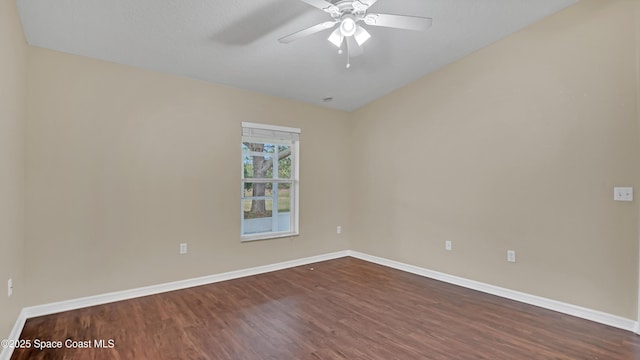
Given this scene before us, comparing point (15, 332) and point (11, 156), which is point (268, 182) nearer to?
point (11, 156)

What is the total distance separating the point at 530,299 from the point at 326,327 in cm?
215

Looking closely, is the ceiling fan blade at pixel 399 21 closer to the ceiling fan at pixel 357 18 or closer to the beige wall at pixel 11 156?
the ceiling fan at pixel 357 18

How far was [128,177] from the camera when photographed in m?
3.23

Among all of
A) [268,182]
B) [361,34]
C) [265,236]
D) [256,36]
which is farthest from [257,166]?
[361,34]

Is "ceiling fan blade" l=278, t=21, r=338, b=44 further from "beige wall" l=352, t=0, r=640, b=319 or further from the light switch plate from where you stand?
the light switch plate

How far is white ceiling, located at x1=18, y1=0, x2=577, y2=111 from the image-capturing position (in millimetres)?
2457

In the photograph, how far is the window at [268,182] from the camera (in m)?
4.19

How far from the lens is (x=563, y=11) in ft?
9.70

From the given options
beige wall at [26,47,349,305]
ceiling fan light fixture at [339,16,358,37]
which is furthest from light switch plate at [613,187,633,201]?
beige wall at [26,47,349,305]

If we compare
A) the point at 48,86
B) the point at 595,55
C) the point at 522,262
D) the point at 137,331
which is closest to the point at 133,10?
the point at 48,86

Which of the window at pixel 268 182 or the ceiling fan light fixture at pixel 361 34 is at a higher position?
the ceiling fan light fixture at pixel 361 34

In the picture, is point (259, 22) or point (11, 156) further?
point (259, 22)

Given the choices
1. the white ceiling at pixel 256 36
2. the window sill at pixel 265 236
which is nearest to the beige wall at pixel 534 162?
the white ceiling at pixel 256 36

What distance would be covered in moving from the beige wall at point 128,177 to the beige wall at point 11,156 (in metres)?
0.20
